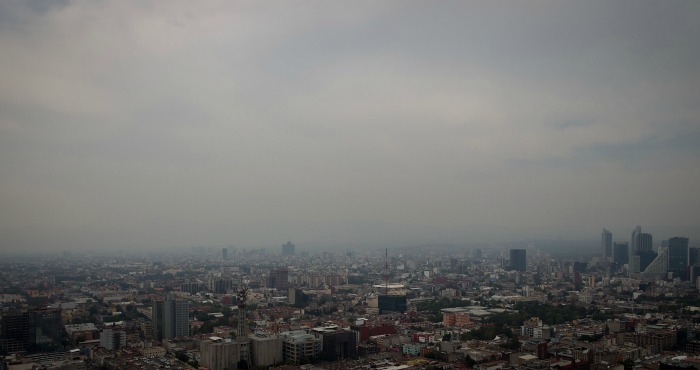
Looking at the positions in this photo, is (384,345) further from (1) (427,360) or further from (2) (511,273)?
(2) (511,273)

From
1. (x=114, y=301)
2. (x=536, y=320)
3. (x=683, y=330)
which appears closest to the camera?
(x=683, y=330)

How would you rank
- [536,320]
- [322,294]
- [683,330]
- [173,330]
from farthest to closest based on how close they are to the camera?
[322,294], [536,320], [173,330], [683,330]

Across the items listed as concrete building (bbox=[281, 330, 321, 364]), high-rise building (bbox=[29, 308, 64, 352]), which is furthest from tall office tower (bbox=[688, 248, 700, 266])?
high-rise building (bbox=[29, 308, 64, 352])

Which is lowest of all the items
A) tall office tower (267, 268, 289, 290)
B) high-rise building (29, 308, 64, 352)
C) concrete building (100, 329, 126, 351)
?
tall office tower (267, 268, 289, 290)

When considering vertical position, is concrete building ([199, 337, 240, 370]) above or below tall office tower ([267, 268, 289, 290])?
above

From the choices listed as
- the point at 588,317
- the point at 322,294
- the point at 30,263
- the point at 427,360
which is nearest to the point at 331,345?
the point at 427,360

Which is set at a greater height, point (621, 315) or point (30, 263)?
point (30, 263)

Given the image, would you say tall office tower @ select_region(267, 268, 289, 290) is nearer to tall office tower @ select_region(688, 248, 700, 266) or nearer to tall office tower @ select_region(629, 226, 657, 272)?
tall office tower @ select_region(629, 226, 657, 272)
